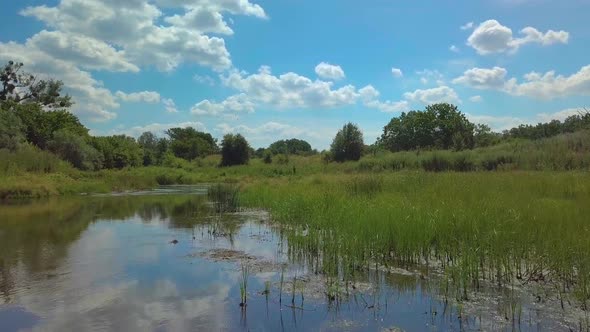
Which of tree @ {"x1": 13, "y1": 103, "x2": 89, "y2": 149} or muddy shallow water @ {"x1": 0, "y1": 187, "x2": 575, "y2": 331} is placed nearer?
muddy shallow water @ {"x1": 0, "y1": 187, "x2": 575, "y2": 331}

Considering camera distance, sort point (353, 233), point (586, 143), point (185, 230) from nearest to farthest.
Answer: point (353, 233) → point (185, 230) → point (586, 143)

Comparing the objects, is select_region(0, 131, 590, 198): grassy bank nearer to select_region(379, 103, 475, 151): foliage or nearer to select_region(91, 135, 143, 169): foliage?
select_region(91, 135, 143, 169): foliage

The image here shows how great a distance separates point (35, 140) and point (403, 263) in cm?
5104

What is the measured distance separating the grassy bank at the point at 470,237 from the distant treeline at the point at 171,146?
54.9ft

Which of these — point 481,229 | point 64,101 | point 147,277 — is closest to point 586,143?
point 481,229

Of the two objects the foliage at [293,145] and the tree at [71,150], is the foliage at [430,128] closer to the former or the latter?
the tree at [71,150]

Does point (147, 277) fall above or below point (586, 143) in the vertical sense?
below

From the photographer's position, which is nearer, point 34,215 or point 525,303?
point 525,303

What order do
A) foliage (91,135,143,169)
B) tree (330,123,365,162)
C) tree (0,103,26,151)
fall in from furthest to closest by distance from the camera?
foliage (91,135,143,169) → tree (330,123,365,162) → tree (0,103,26,151)

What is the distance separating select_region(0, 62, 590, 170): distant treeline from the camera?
42125 millimetres

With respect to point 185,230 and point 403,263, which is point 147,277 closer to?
A: point 403,263

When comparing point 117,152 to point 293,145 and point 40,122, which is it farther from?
point 293,145

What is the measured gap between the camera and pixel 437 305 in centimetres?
557

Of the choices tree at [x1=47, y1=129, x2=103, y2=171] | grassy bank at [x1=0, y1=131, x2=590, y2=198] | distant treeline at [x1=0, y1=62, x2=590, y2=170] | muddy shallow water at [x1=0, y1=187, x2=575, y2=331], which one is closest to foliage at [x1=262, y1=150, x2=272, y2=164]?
distant treeline at [x1=0, y1=62, x2=590, y2=170]
